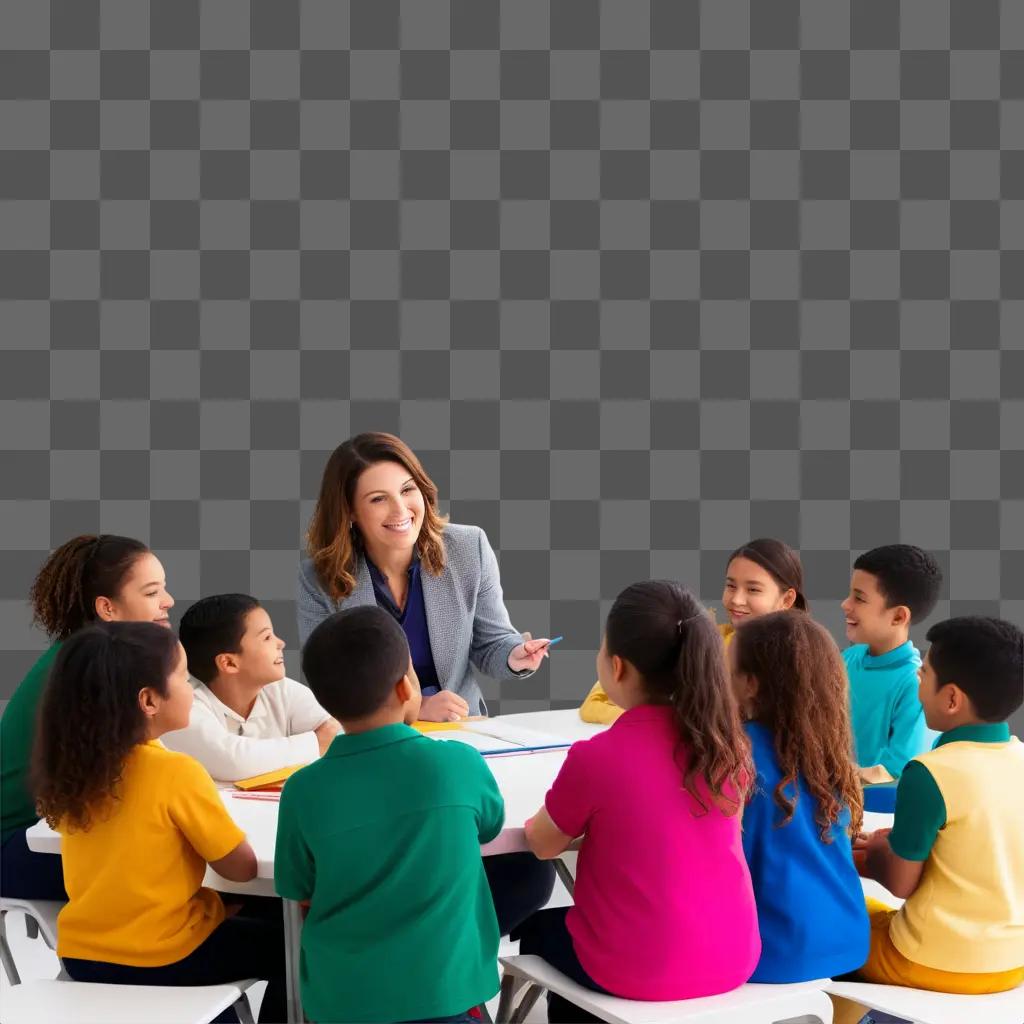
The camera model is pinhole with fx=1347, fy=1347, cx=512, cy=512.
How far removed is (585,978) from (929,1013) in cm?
49

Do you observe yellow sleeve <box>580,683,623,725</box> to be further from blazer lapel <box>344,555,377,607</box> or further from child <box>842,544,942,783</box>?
blazer lapel <box>344,555,377,607</box>

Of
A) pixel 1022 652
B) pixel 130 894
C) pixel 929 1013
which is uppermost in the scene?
pixel 1022 652

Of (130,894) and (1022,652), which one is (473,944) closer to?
(130,894)

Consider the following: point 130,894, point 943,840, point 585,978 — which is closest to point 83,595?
point 130,894

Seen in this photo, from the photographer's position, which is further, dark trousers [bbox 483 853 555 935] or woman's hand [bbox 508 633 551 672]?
woman's hand [bbox 508 633 551 672]

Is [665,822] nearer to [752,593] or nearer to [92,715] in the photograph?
[92,715]

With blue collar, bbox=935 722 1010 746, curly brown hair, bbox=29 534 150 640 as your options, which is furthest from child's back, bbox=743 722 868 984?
curly brown hair, bbox=29 534 150 640

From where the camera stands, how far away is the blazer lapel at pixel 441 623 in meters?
3.50

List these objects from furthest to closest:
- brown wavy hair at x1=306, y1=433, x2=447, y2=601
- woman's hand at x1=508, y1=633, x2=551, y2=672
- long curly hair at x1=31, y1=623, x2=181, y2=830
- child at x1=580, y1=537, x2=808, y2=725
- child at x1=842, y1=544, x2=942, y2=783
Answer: brown wavy hair at x1=306, y1=433, x2=447, y2=601 < woman's hand at x1=508, y1=633, x2=551, y2=672 < child at x1=580, y1=537, x2=808, y2=725 < child at x1=842, y1=544, x2=942, y2=783 < long curly hair at x1=31, y1=623, x2=181, y2=830

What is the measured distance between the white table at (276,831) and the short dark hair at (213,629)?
11.1 inches

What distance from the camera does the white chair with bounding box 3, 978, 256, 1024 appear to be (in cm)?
183

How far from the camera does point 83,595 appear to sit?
2.69 m

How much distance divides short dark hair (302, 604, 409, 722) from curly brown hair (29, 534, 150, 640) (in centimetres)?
92

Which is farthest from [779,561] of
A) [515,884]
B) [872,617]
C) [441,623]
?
[515,884]
